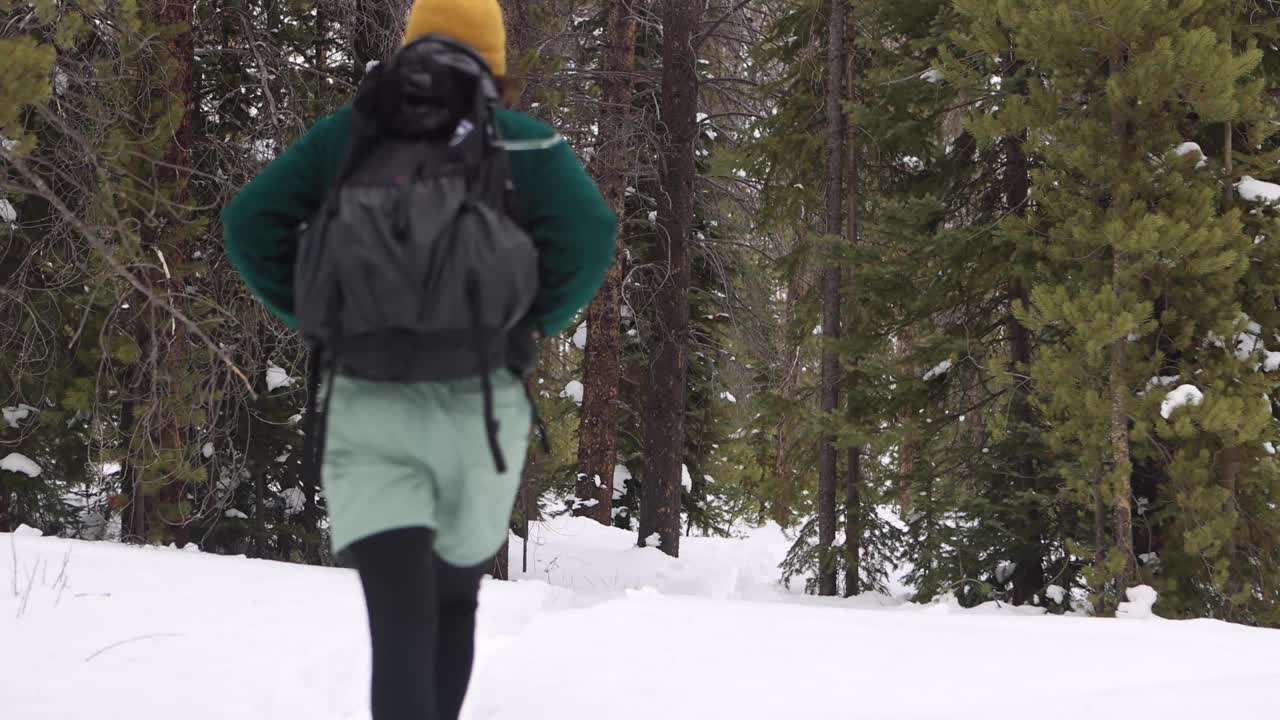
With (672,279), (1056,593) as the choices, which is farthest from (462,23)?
(672,279)

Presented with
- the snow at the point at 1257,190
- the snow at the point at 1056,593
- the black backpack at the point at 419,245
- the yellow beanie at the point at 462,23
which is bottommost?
the snow at the point at 1056,593

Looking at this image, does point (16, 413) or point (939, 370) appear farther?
point (939, 370)

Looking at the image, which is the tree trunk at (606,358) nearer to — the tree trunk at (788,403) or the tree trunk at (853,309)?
the tree trunk at (788,403)

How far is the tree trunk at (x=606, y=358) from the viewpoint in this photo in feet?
43.4

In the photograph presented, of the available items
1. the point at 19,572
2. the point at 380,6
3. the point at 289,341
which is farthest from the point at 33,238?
the point at 19,572

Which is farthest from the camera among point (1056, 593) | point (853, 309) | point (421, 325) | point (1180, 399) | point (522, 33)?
point (853, 309)

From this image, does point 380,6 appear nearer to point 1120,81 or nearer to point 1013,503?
point 1120,81

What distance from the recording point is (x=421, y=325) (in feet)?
6.18

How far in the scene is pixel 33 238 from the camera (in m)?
9.02

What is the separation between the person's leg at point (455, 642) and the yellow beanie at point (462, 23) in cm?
111

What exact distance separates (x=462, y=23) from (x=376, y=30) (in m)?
6.75

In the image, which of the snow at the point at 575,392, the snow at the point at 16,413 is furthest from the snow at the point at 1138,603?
the snow at the point at 16,413

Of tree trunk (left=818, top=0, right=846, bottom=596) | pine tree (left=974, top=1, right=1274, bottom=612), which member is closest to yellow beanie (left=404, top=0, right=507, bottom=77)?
pine tree (left=974, top=1, right=1274, bottom=612)

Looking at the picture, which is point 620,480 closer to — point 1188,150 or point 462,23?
point 1188,150
